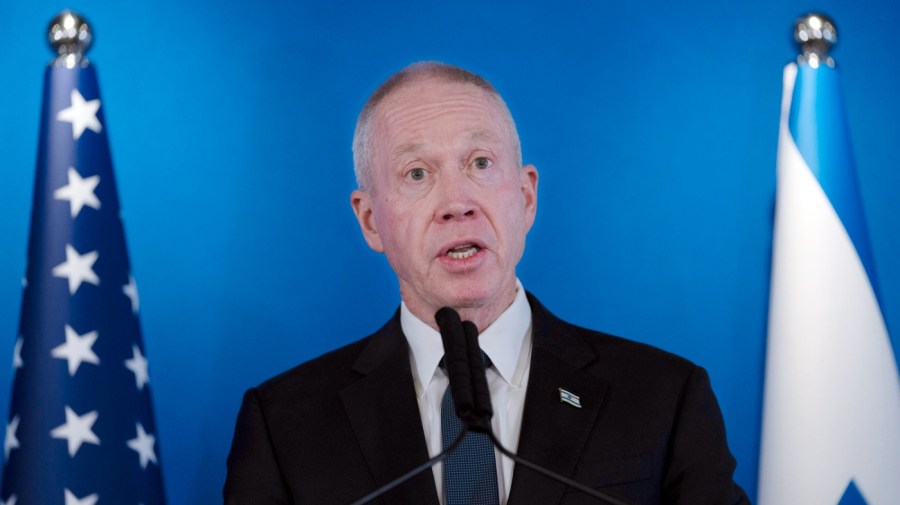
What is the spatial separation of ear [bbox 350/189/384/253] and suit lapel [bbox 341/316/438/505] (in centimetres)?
17

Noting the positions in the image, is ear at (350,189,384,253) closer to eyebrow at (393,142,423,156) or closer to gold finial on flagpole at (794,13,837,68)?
eyebrow at (393,142,423,156)

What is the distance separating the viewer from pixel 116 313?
2592mm

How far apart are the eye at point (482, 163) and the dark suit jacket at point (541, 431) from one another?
0.96 feet

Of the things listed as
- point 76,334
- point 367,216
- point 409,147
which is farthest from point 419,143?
point 76,334

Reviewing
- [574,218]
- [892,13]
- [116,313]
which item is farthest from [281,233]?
[892,13]

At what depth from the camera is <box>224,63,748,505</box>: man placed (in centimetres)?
200

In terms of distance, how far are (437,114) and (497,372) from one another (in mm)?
477

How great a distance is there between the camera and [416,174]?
217cm

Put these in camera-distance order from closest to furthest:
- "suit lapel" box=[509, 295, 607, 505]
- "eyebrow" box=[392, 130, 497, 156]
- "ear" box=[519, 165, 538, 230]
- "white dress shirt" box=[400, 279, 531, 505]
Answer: "suit lapel" box=[509, 295, 607, 505] → "white dress shirt" box=[400, 279, 531, 505] → "eyebrow" box=[392, 130, 497, 156] → "ear" box=[519, 165, 538, 230]

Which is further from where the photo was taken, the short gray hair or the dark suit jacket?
the short gray hair

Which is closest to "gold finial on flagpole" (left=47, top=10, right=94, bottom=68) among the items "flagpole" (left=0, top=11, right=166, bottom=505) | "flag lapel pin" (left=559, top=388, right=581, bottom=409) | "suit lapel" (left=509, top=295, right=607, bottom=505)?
"flagpole" (left=0, top=11, right=166, bottom=505)

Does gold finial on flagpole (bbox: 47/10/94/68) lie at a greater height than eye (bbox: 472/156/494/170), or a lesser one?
greater

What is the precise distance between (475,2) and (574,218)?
1.97 ft

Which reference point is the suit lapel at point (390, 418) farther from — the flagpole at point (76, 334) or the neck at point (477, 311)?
the flagpole at point (76, 334)
